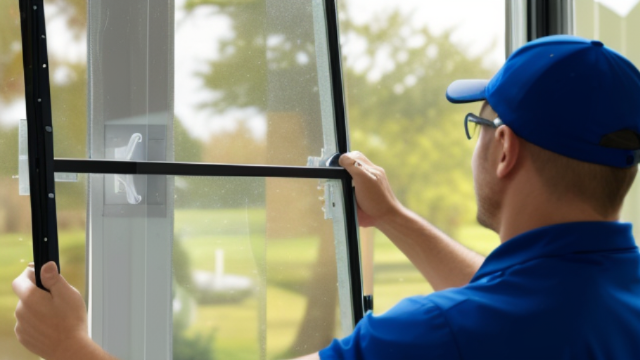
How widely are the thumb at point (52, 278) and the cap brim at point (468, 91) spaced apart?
89 cm

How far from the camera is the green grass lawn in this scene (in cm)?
156

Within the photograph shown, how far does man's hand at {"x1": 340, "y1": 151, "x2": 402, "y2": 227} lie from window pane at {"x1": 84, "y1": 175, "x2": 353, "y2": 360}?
84 millimetres

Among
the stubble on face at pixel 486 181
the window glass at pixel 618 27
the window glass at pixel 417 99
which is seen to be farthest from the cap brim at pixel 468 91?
the window glass at pixel 417 99

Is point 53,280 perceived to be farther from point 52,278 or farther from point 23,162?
point 23,162

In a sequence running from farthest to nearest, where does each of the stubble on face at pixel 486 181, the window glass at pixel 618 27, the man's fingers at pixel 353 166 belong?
the window glass at pixel 618 27 → the man's fingers at pixel 353 166 → the stubble on face at pixel 486 181

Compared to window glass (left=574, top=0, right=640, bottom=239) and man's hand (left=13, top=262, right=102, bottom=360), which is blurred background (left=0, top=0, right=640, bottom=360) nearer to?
window glass (left=574, top=0, right=640, bottom=239)

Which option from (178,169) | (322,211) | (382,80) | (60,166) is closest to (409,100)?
(382,80)

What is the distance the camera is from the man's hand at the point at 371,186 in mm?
1922

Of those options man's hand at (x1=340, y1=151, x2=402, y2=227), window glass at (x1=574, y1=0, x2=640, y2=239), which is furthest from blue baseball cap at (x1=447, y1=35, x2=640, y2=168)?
window glass at (x1=574, y1=0, x2=640, y2=239)

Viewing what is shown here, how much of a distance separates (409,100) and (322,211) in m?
1.32

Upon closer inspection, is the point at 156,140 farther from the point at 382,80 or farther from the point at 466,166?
the point at 466,166

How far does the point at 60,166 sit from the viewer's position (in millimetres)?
1472

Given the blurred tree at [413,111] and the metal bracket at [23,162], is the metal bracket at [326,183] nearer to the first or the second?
the metal bracket at [23,162]

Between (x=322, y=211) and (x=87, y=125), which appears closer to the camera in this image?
(x=87, y=125)
